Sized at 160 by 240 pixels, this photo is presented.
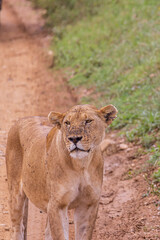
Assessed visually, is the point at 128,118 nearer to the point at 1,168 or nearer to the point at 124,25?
the point at 1,168

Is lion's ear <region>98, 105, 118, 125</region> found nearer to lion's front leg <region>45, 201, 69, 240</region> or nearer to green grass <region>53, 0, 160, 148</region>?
lion's front leg <region>45, 201, 69, 240</region>

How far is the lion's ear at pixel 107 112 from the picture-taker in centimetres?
333

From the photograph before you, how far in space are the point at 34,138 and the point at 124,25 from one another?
7.24 m

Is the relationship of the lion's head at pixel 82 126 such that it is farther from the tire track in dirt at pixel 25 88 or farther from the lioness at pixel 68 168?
the tire track in dirt at pixel 25 88

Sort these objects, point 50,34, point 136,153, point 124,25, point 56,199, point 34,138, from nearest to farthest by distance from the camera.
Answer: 1. point 56,199
2. point 34,138
3. point 136,153
4. point 124,25
5. point 50,34

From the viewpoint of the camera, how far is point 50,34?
13156 mm

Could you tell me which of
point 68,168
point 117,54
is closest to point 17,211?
point 68,168

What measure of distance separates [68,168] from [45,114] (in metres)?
4.61

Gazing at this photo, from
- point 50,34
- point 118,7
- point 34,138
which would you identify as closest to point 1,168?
point 34,138

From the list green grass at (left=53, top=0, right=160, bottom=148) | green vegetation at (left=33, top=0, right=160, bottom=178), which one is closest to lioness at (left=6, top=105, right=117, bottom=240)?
green vegetation at (left=33, top=0, right=160, bottom=178)

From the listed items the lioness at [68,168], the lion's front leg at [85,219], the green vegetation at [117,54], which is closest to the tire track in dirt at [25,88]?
the green vegetation at [117,54]

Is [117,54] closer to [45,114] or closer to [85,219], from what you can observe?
[45,114]

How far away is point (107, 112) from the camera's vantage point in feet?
11.0

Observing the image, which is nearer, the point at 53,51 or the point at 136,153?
the point at 136,153
